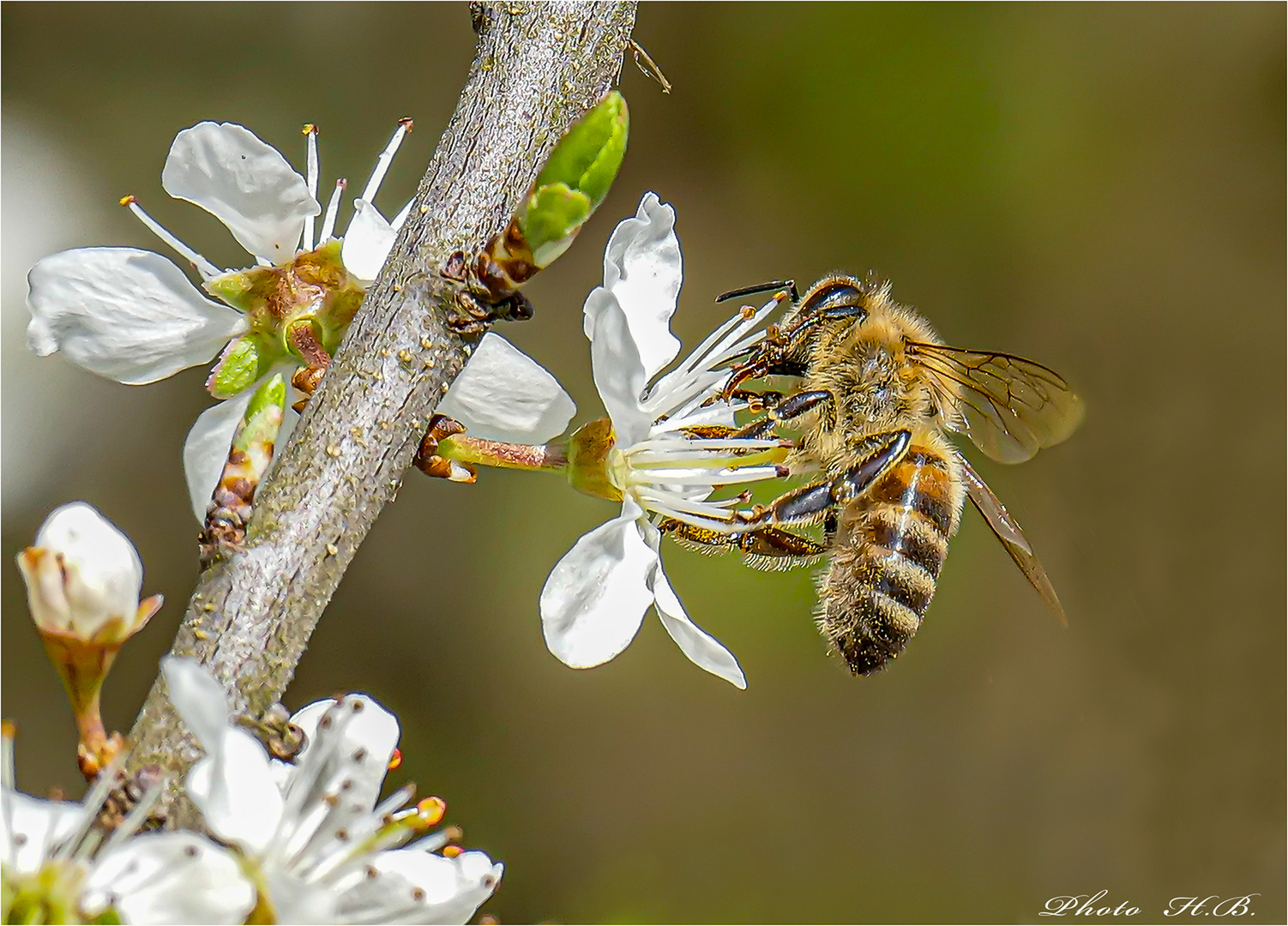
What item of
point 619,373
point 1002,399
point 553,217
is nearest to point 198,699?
point 553,217

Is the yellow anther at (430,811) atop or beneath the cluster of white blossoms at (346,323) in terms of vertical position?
beneath

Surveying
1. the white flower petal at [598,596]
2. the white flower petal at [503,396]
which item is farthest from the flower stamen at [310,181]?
the white flower petal at [598,596]

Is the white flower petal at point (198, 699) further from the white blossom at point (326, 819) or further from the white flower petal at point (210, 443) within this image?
the white flower petal at point (210, 443)

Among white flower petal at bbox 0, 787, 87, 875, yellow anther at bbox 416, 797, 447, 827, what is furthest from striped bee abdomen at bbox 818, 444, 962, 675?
white flower petal at bbox 0, 787, 87, 875

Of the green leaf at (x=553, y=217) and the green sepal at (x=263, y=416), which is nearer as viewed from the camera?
the green leaf at (x=553, y=217)

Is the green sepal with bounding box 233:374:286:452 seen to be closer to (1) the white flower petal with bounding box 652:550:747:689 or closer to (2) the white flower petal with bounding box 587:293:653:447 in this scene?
(2) the white flower petal with bounding box 587:293:653:447
